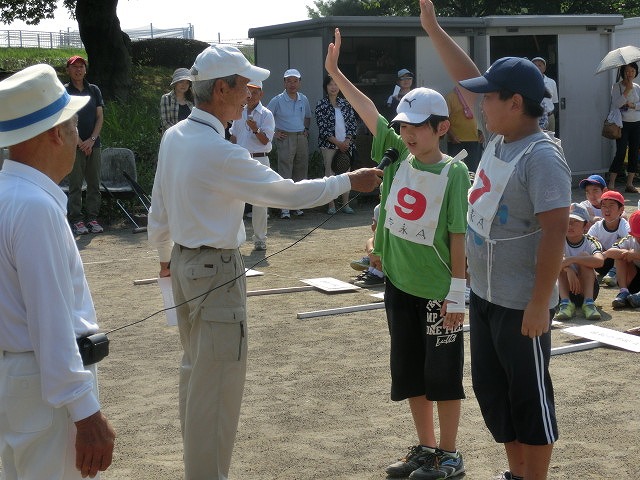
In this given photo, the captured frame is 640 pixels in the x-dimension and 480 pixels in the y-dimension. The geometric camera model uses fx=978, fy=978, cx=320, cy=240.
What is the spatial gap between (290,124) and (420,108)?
10.6 m

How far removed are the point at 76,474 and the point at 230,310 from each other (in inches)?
58.4

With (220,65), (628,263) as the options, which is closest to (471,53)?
(628,263)

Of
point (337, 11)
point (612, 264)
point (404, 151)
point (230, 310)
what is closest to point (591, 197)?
point (612, 264)

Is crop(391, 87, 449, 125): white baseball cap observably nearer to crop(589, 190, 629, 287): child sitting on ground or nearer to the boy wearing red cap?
crop(589, 190, 629, 287): child sitting on ground

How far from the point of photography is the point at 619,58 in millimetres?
16906

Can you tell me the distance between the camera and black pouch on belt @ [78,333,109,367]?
10.4 ft

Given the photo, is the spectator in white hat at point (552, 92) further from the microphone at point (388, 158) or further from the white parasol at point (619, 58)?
the microphone at point (388, 158)

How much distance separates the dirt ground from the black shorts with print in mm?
485

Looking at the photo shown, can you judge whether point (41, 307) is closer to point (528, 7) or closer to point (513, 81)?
point (513, 81)

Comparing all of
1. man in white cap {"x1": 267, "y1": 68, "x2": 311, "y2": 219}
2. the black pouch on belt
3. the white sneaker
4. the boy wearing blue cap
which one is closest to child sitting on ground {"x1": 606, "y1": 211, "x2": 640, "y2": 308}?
the boy wearing blue cap

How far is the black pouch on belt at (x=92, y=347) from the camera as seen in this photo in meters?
3.16

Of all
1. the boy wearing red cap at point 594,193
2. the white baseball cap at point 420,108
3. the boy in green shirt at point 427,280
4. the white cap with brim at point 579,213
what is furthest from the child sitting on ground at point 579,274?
the white baseball cap at point 420,108

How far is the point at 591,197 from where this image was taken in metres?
10.5

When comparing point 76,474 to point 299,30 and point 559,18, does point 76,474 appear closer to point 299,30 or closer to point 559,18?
point 299,30
